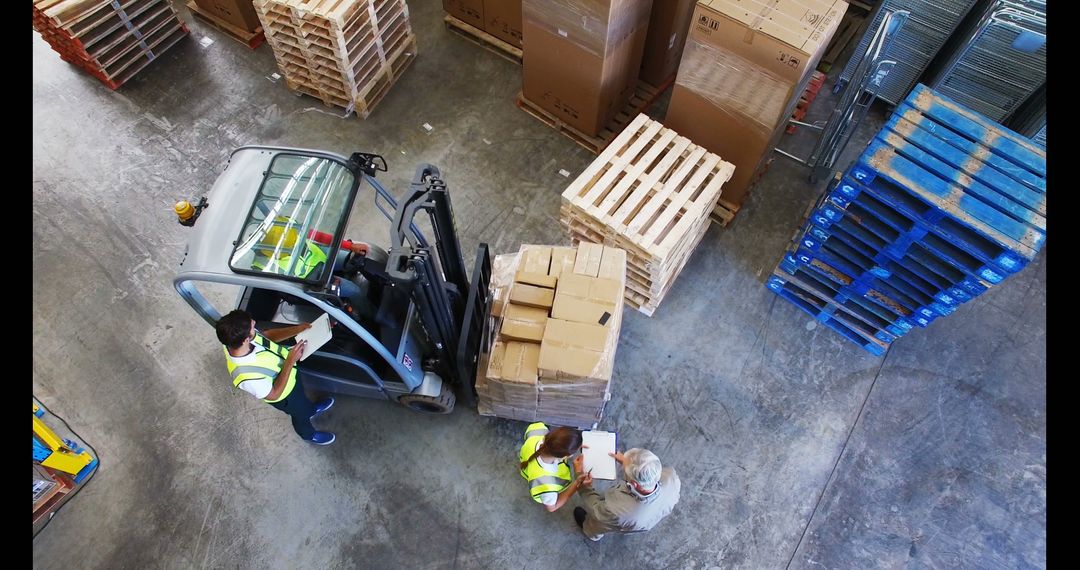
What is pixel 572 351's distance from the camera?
380 cm

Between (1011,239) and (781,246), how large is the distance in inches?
78.6

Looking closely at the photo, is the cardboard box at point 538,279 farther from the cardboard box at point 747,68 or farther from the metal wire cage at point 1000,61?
the metal wire cage at point 1000,61

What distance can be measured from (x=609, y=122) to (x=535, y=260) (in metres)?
2.51

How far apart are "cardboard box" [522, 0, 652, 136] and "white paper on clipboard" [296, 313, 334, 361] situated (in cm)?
319

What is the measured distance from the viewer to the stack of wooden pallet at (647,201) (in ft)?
14.6

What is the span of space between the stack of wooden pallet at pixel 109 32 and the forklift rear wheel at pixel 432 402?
526cm

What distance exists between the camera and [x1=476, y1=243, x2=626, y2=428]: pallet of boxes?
381 cm

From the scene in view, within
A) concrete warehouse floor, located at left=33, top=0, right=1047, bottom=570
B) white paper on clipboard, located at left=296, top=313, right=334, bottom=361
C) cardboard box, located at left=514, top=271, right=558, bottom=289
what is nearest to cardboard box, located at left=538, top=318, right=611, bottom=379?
cardboard box, located at left=514, top=271, right=558, bottom=289

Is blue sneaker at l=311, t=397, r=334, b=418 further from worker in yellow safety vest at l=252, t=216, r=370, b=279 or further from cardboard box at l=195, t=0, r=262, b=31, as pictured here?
cardboard box at l=195, t=0, r=262, b=31

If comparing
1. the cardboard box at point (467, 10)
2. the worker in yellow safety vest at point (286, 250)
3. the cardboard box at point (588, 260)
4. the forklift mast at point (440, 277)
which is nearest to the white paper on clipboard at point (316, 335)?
the worker in yellow safety vest at point (286, 250)

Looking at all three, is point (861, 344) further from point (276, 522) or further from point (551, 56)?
Answer: point (276, 522)

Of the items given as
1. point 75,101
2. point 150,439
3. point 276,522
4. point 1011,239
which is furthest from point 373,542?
point 75,101

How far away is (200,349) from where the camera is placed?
5.01 m

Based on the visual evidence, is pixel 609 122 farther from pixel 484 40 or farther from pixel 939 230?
pixel 939 230
